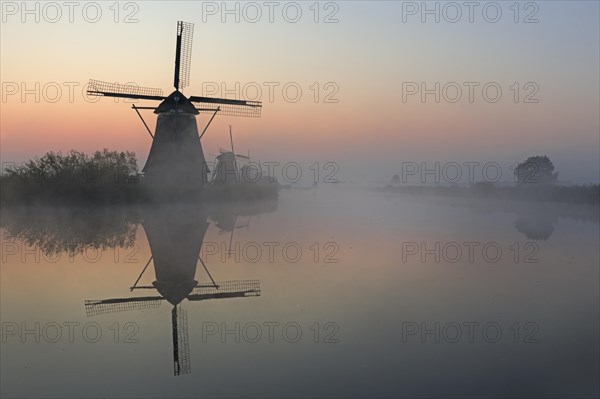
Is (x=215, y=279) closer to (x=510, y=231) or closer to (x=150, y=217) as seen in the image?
(x=150, y=217)

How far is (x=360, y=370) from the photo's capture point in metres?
5.72

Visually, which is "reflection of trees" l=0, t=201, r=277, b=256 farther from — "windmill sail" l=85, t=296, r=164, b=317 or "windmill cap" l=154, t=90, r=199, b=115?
"windmill cap" l=154, t=90, r=199, b=115

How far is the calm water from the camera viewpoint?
17.7 ft

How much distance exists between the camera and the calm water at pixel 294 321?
17.7 feet

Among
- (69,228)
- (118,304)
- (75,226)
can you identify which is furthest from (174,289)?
(75,226)

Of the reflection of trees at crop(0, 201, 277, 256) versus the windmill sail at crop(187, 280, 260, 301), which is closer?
the windmill sail at crop(187, 280, 260, 301)

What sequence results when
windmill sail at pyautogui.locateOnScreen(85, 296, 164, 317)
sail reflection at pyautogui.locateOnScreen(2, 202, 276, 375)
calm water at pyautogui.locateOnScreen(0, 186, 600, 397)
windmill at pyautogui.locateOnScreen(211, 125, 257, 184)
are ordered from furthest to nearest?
1. windmill at pyautogui.locateOnScreen(211, 125, 257, 184)
2. sail reflection at pyautogui.locateOnScreen(2, 202, 276, 375)
3. windmill sail at pyautogui.locateOnScreen(85, 296, 164, 317)
4. calm water at pyautogui.locateOnScreen(0, 186, 600, 397)

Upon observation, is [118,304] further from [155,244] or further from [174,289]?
[155,244]

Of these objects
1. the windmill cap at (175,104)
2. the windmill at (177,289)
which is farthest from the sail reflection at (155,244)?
the windmill cap at (175,104)

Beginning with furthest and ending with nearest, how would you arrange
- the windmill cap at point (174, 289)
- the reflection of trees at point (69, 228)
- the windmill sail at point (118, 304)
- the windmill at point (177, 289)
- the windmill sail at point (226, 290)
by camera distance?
the reflection of trees at point (69, 228)
the windmill sail at point (226, 290)
the windmill cap at point (174, 289)
the windmill sail at point (118, 304)
the windmill at point (177, 289)

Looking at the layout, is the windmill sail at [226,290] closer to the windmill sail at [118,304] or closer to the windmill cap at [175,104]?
the windmill sail at [118,304]

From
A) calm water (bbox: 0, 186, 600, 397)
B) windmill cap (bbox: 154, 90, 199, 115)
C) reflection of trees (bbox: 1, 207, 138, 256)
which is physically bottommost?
calm water (bbox: 0, 186, 600, 397)

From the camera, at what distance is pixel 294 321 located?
7.56m

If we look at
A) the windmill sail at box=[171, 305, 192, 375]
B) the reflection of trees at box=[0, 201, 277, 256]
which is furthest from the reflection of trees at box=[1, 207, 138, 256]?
the windmill sail at box=[171, 305, 192, 375]
